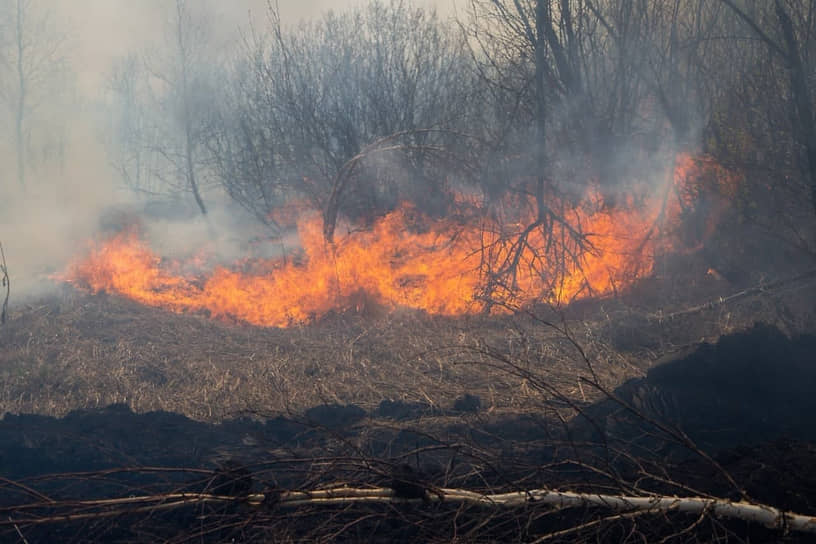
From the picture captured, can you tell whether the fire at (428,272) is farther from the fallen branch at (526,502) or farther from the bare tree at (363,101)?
the fallen branch at (526,502)

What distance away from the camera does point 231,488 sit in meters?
3.04

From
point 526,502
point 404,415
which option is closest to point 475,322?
point 404,415

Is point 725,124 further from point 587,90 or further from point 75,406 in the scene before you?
point 75,406

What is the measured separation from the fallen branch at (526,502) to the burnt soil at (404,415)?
0.23 ft

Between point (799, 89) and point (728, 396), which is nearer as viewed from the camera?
point (728, 396)

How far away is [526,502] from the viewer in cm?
276

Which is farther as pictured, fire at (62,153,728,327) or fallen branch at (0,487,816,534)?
fire at (62,153,728,327)

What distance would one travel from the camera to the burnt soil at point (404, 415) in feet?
10.1

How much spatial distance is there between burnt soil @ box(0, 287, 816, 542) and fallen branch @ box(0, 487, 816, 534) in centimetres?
7

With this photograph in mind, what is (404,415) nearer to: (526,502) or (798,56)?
(526,502)

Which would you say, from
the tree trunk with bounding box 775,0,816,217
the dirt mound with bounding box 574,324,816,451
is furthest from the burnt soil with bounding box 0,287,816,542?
the tree trunk with bounding box 775,0,816,217

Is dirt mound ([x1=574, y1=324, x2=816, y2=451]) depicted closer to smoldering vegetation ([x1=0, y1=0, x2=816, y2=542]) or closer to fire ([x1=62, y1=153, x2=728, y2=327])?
smoldering vegetation ([x1=0, y1=0, x2=816, y2=542])

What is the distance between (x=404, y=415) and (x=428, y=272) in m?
5.48

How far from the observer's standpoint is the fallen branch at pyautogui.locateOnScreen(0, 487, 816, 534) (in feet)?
8.46
